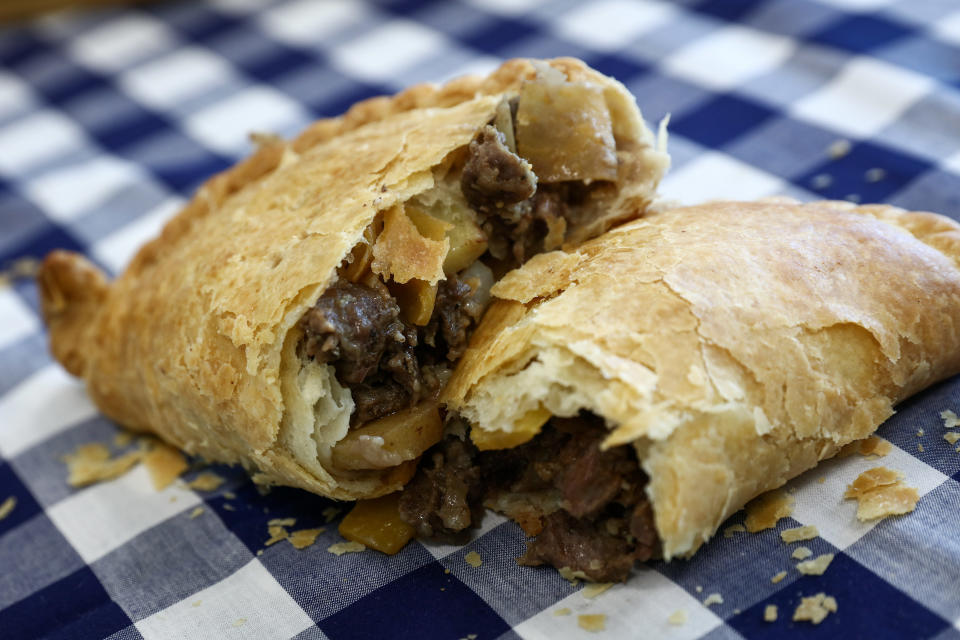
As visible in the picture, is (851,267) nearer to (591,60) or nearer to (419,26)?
(591,60)

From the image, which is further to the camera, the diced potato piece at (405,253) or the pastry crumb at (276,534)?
the pastry crumb at (276,534)

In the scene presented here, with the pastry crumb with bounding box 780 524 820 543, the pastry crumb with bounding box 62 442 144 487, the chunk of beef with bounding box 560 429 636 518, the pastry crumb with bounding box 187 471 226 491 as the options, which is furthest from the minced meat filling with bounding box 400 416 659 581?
the pastry crumb with bounding box 62 442 144 487

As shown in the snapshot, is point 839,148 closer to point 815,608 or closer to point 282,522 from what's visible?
point 815,608

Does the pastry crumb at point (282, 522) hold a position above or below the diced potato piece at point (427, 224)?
below

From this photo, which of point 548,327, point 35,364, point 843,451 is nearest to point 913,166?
point 843,451

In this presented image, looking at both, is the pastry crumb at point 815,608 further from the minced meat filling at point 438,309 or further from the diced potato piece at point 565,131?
the diced potato piece at point 565,131

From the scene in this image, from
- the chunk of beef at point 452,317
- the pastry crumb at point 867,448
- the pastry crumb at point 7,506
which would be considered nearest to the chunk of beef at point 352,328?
the chunk of beef at point 452,317

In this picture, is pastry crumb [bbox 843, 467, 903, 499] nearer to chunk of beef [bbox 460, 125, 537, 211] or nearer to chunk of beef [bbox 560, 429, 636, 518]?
chunk of beef [bbox 560, 429, 636, 518]

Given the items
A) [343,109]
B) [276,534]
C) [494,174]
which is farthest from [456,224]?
[343,109]
